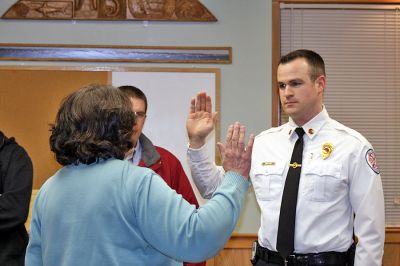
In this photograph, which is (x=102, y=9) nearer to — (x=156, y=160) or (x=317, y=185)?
(x=156, y=160)

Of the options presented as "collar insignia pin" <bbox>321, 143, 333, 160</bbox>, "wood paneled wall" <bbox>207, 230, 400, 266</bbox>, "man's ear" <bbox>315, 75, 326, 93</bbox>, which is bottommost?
"wood paneled wall" <bbox>207, 230, 400, 266</bbox>

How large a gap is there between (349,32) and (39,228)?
306 cm

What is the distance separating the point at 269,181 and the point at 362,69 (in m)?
1.89

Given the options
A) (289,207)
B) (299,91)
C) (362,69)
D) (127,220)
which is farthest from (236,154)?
(362,69)

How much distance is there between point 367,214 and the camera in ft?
6.88

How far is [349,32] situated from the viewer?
3.85 meters

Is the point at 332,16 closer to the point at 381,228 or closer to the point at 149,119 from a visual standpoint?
the point at 149,119

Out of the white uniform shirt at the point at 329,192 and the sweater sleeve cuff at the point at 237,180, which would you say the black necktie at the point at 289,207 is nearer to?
the white uniform shirt at the point at 329,192

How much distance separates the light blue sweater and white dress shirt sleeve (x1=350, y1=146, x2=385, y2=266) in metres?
0.94

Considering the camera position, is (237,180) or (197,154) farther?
(197,154)

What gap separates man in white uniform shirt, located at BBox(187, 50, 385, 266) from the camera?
2107 mm

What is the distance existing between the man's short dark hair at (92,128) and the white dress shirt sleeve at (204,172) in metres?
0.57

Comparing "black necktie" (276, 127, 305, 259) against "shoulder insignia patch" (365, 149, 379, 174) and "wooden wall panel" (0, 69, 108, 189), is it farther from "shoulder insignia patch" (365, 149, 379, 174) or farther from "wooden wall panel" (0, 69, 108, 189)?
"wooden wall panel" (0, 69, 108, 189)

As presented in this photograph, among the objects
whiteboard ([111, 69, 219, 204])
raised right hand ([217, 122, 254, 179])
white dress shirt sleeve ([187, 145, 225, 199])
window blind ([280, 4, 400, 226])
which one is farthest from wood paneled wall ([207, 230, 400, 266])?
raised right hand ([217, 122, 254, 179])
